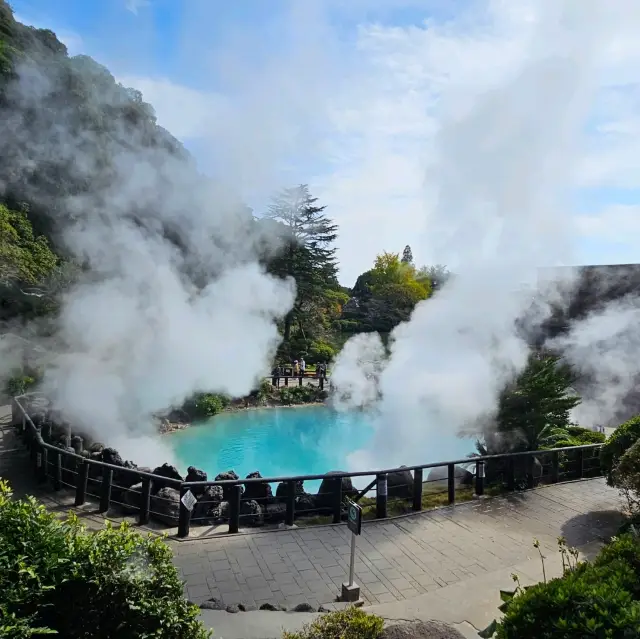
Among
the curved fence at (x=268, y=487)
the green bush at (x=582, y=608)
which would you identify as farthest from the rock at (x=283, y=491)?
the green bush at (x=582, y=608)

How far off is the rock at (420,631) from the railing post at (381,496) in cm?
306

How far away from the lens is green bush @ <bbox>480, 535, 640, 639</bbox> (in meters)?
2.78

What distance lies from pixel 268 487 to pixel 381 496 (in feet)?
7.33

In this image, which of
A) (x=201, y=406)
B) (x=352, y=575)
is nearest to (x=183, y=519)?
(x=352, y=575)

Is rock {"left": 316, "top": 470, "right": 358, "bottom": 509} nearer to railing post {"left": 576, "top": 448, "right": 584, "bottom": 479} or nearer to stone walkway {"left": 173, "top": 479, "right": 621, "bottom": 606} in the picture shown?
stone walkway {"left": 173, "top": 479, "right": 621, "bottom": 606}

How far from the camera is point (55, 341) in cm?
1465

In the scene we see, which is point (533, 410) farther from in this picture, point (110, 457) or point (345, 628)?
point (110, 457)

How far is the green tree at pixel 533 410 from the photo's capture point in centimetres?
1042

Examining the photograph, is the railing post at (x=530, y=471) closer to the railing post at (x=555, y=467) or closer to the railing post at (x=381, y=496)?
the railing post at (x=555, y=467)

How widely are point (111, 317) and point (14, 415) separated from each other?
12.6 feet

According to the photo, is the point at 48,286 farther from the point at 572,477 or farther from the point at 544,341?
the point at 544,341

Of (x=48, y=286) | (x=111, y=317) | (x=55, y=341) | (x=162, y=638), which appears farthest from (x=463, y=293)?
(x=162, y=638)

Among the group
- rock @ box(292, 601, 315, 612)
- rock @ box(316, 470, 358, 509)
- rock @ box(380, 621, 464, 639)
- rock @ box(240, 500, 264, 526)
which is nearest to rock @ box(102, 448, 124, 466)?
rock @ box(240, 500, 264, 526)

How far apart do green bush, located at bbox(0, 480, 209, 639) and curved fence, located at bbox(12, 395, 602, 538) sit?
4030mm
